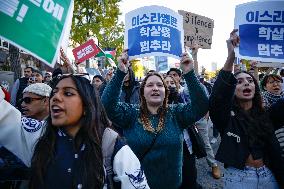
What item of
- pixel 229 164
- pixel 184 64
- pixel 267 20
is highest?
pixel 267 20

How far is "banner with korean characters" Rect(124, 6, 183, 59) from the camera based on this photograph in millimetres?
4293

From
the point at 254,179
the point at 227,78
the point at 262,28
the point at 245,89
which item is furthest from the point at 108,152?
the point at 262,28

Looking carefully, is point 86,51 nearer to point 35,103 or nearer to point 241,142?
point 35,103

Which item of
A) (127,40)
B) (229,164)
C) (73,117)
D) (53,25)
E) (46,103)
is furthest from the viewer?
(127,40)

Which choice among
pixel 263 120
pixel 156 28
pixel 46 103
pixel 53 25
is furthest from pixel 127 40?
pixel 53 25

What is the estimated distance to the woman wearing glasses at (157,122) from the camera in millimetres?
2975

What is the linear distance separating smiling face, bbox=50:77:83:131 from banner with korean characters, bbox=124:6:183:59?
81.7 inches

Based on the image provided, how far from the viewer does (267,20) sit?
3.60m

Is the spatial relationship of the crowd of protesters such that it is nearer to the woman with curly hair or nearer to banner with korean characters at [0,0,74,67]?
the woman with curly hair

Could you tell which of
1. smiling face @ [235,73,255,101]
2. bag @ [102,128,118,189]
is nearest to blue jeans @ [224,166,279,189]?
smiling face @ [235,73,255,101]

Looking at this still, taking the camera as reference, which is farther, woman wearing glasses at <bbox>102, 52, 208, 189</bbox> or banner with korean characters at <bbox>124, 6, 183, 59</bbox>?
banner with korean characters at <bbox>124, 6, 183, 59</bbox>

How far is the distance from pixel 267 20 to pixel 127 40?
5.48 ft

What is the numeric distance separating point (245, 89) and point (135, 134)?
1078mm

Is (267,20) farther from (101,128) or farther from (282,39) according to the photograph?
(101,128)
